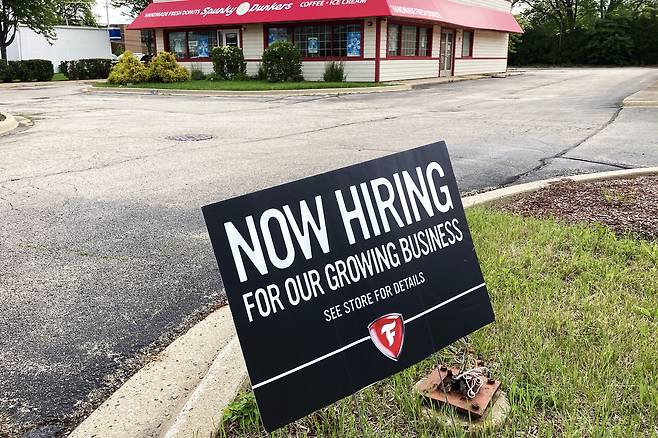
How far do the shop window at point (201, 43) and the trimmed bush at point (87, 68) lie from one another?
24.7 ft

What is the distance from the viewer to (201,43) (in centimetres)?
2964

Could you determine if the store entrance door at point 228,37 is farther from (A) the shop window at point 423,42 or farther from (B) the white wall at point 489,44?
(B) the white wall at point 489,44

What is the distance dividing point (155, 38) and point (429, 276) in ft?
104

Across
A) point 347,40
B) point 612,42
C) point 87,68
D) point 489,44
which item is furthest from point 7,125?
point 612,42

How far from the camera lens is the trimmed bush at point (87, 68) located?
33.5 m

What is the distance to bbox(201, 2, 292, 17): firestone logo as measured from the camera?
26031mm

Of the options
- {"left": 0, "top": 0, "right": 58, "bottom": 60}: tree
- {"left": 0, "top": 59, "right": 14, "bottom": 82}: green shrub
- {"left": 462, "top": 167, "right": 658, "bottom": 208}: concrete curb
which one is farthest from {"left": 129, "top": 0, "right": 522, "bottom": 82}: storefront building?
{"left": 462, "top": 167, "right": 658, "bottom": 208}: concrete curb

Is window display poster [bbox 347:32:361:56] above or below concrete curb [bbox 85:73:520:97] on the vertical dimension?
above

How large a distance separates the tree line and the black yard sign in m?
50.6

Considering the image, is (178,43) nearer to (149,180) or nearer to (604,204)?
(149,180)

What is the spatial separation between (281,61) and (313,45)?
242 centimetres

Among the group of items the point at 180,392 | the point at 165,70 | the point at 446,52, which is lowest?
the point at 180,392

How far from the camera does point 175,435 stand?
2342mm

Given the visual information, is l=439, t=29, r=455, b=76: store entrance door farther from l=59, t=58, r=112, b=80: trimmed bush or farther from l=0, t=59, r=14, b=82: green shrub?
l=0, t=59, r=14, b=82: green shrub
